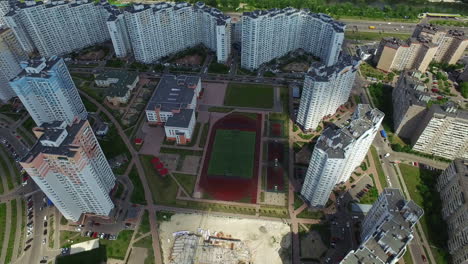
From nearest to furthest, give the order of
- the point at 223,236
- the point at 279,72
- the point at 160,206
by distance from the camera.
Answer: the point at 223,236
the point at 160,206
the point at 279,72

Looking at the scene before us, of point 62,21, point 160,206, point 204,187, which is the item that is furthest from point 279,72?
point 62,21

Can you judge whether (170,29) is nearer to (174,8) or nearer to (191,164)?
(174,8)

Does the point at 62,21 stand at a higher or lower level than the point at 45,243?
higher

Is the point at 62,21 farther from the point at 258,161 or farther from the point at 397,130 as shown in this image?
the point at 397,130

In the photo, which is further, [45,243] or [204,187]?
[204,187]

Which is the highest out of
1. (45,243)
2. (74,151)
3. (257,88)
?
(74,151)

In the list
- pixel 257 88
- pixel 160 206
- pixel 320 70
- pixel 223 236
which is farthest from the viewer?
pixel 257 88

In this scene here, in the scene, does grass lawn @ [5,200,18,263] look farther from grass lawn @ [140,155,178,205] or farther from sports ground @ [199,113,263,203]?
sports ground @ [199,113,263,203]

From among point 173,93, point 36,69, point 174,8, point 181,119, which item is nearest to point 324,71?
point 181,119
